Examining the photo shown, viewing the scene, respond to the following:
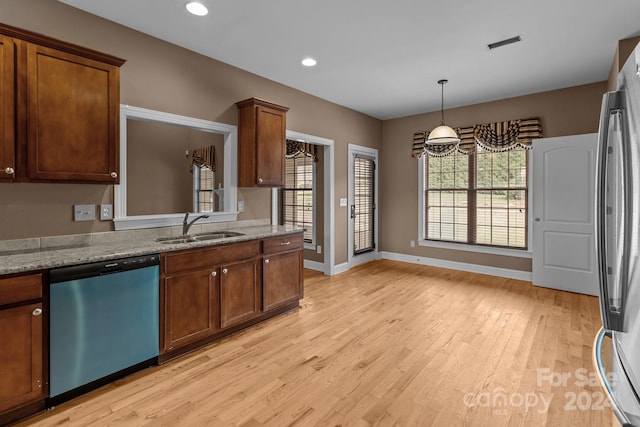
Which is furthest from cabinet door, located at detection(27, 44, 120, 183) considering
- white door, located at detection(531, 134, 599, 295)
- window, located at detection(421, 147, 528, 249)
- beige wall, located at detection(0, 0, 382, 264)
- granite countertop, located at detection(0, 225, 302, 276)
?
white door, located at detection(531, 134, 599, 295)

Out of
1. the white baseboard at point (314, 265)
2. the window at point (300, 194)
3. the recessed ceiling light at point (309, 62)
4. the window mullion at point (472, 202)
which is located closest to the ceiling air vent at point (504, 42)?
the recessed ceiling light at point (309, 62)

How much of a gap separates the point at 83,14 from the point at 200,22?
0.89m

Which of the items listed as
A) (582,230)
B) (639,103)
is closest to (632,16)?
(582,230)

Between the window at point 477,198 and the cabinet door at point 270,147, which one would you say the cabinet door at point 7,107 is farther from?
the window at point 477,198

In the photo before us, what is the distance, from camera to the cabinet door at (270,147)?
3584mm

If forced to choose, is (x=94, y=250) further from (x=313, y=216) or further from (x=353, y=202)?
(x=353, y=202)

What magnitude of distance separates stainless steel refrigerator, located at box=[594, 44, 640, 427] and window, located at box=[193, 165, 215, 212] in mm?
3257

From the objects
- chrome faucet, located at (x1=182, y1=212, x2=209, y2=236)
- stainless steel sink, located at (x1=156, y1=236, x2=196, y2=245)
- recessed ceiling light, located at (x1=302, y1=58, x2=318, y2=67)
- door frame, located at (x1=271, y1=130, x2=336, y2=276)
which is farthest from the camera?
door frame, located at (x1=271, y1=130, x2=336, y2=276)

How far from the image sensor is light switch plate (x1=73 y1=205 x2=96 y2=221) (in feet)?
8.41

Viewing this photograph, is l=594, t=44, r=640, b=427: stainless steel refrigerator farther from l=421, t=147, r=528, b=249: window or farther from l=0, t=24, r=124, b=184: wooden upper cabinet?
l=421, t=147, r=528, b=249: window

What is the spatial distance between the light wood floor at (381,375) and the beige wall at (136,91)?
1325 mm

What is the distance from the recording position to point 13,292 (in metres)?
1.82

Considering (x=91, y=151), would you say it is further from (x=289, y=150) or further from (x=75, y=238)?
(x=289, y=150)

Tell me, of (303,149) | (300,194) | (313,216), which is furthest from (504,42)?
(300,194)
